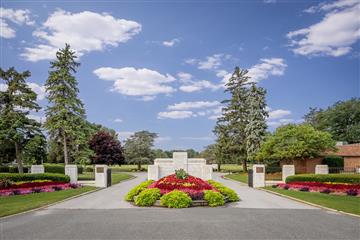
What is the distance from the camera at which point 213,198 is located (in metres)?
13.9

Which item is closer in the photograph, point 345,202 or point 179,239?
point 179,239

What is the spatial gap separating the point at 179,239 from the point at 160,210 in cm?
479

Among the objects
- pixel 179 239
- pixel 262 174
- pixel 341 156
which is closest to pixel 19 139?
pixel 262 174

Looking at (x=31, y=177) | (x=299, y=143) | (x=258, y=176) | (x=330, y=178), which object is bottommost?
(x=258, y=176)

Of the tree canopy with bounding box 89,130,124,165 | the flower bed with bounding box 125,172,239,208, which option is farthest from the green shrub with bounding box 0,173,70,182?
the tree canopy with bounding box 89,130,124,165

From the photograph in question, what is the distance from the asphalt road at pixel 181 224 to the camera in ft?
27.5

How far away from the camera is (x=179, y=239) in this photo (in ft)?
25.9

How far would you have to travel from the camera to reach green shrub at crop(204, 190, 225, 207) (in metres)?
13.8

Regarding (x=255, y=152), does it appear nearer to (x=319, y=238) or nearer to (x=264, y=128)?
(x=264, y=128)

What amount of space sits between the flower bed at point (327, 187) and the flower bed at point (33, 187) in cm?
1477

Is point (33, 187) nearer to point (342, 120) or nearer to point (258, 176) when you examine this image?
point (258, 176)

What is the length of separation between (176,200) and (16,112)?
72.4 ft

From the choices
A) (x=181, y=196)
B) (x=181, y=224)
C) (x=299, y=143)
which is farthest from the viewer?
(x=299, y=143)

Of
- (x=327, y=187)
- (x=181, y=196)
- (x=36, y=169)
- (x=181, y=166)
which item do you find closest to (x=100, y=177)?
(x=36, y=169)
